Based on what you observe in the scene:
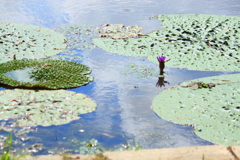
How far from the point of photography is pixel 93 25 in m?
5.80

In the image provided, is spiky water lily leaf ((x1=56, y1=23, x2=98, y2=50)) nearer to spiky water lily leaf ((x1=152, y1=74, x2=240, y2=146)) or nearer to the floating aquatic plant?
the floating aquatic plant

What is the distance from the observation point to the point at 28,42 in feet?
15.5

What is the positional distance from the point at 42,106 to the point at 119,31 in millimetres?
2583

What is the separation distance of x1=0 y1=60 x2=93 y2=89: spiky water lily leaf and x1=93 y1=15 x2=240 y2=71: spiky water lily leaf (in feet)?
2.53

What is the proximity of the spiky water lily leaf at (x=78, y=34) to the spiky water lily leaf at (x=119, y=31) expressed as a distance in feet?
0.49

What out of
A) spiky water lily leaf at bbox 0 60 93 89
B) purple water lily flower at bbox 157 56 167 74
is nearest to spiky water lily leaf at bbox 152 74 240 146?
purple water lily flower at bbox 157 56 167 74

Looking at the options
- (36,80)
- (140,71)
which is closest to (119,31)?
(140,71)

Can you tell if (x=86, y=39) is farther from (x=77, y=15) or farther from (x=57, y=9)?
(x=57, y=9)

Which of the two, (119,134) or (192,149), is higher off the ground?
(192,149)

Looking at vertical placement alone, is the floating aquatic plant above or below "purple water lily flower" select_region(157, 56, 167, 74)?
below

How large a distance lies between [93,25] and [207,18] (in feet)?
5.98

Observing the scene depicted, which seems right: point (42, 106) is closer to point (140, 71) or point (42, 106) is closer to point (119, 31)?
point (140, 71)

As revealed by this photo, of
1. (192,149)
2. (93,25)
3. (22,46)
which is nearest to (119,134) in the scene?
(192,149)

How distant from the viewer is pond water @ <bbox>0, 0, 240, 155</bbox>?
8.66 ft
